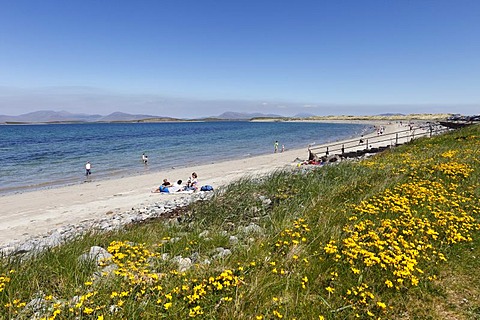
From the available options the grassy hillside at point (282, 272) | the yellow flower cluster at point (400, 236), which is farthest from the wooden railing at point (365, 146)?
the grassy hillside at point (282, 272)

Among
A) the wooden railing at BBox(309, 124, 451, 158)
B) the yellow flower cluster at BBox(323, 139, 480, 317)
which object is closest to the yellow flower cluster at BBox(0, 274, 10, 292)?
the yellow flower cluster at BBox(323, 139, 480, 317)

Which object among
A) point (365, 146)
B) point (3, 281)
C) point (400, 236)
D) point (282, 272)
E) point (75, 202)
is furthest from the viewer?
point (365, 146)

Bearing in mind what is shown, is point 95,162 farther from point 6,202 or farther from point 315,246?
point 315,246

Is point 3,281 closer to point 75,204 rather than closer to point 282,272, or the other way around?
point 282,272

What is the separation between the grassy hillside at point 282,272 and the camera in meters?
3.69

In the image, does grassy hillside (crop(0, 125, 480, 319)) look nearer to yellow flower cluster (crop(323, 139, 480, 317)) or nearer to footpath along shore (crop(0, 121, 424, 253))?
yellow flower cluster (crop(323, 139, 480, 317))

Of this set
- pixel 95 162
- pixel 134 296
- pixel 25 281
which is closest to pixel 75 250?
pixel 25 281

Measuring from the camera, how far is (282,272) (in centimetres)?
417

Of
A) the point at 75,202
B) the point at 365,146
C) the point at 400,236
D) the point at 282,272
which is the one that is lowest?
the point at 75,202

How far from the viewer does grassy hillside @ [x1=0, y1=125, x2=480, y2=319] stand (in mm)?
3686

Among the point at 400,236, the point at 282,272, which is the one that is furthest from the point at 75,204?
the point at 400,236

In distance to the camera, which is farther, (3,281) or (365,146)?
(365,146)

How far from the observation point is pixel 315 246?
528 centimetres

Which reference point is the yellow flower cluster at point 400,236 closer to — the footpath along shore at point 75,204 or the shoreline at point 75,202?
the shoreline at point 75,202
